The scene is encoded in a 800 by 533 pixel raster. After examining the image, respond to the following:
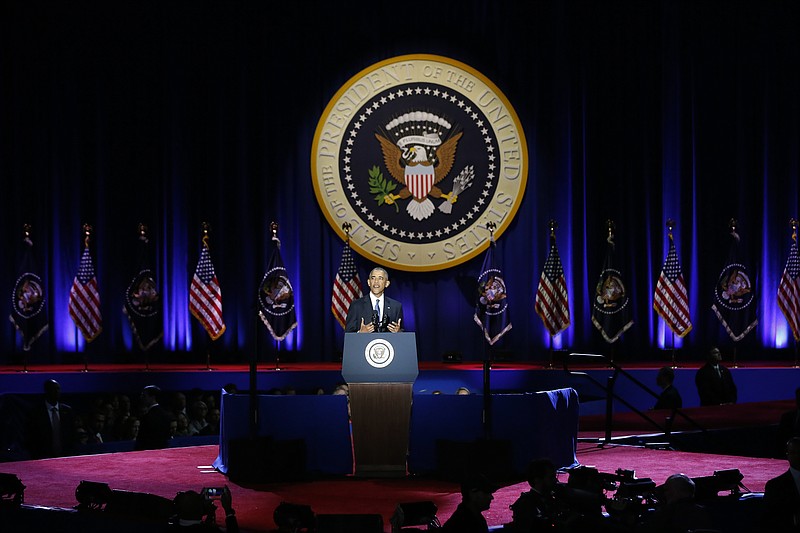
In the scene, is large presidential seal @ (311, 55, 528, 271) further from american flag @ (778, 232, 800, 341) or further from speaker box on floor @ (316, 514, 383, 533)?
speaker box on floor @ (316, 514, 383, 533)

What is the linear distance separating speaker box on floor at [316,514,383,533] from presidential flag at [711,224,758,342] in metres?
10.5

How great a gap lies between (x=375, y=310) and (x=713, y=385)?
539 cm

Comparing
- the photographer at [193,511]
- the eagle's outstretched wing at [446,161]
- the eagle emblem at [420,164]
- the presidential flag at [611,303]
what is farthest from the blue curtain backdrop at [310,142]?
the photographer at [193,511]

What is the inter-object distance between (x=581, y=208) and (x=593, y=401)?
10.8 ft

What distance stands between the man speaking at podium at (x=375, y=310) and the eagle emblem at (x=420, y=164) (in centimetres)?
649

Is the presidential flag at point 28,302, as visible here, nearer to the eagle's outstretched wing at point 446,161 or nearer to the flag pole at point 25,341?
the flag pole at point 25,341

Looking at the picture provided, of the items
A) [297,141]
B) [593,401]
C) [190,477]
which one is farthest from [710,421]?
[297,141]

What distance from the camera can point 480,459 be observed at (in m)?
8.60

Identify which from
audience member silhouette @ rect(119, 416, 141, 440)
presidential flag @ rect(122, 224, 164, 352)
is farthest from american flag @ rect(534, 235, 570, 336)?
audience member silhouette @ rect(119, 416, 141, 440)

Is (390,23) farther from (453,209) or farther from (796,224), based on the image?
(796,224)

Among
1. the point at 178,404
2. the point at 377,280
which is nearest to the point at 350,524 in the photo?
the point at 377,280

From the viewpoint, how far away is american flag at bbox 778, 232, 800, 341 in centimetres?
1482

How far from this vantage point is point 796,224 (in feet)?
50.1

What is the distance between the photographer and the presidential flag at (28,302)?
15.4m
